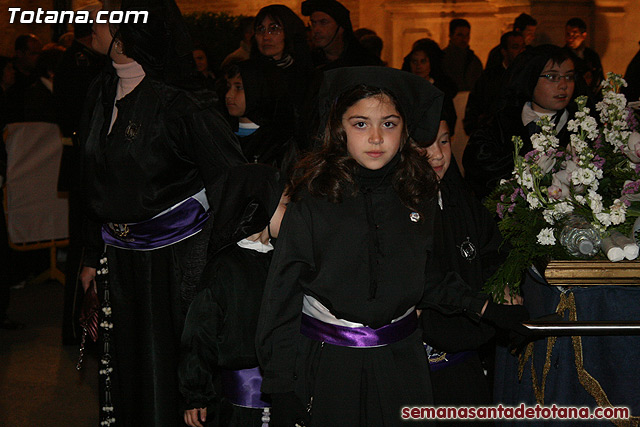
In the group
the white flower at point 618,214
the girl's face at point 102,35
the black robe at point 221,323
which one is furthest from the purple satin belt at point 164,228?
the white flower at point 618,214

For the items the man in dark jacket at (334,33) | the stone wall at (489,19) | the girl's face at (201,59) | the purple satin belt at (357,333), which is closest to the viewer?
the purple satin belt at (357,333)

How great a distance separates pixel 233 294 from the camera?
12.4 feet

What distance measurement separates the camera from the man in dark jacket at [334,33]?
730 cm

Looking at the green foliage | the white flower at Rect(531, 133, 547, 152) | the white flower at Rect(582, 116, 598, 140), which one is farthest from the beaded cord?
the green foliage

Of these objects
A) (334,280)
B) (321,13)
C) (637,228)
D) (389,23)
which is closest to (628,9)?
(389,23)

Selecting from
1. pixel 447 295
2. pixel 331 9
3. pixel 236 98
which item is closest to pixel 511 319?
pixel 447 295

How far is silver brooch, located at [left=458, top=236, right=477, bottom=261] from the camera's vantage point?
3844 mm

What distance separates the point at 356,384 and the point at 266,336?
1.28 feet

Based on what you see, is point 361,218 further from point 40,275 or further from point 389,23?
point 389,23

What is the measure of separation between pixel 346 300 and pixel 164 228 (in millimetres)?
1252

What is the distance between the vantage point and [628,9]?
1114cm

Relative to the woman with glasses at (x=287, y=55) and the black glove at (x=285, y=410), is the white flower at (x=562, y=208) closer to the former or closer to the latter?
the black glove at (x=285, y=410)

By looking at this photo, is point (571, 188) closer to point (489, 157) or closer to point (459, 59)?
point (489, 157)

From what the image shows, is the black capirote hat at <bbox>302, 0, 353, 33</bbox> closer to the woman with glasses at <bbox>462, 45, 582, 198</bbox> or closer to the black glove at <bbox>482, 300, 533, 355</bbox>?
the woman with glasses at <bbox>462, 45, 582, 198</bbox>
